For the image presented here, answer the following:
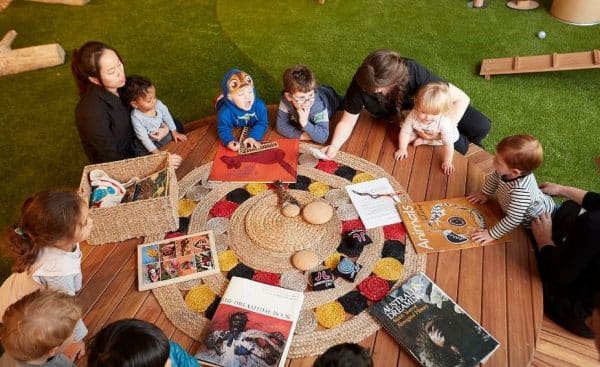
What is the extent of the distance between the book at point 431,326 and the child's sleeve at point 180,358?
0.60 meters

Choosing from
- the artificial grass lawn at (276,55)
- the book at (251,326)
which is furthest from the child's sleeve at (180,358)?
the artificial grass lawn at (276,55)

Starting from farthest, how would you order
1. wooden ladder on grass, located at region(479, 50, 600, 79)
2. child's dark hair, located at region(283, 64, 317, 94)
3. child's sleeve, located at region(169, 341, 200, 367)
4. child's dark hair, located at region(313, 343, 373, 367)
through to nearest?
wooden ladder on grass, located at region(479, 50, 600, 79) < child's dark hair, located at region(283, 64, 317, 94) < child's sleeve, located at region(169, 341, 200, 367) < child's dark hair, located at region(313, 343, 373, 367)

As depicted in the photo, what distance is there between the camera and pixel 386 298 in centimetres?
153

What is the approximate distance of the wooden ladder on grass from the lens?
11.0 ft

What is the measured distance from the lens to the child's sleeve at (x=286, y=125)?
2301mm

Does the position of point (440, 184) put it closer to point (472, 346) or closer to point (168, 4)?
point (472, 346)

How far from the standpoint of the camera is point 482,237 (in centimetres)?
173

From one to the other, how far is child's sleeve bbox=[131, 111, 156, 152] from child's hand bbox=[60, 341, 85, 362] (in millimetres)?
1175

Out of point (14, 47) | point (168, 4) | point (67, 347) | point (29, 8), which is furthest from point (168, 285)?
point (29, 8)

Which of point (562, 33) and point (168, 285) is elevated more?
point (168, 285)

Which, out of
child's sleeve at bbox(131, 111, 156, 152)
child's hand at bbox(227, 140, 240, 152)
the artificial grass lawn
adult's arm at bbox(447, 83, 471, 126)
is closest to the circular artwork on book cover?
child's hand at bbox(227, 140, 240, 152)

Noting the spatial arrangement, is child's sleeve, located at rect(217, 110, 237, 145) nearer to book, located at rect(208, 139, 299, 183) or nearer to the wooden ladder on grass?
book, located at rect(208, 139, 299, 183)

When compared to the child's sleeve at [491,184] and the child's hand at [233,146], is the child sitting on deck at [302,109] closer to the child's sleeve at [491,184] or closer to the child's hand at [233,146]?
the child's hand at [233,146]

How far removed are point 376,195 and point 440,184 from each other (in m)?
0.31
